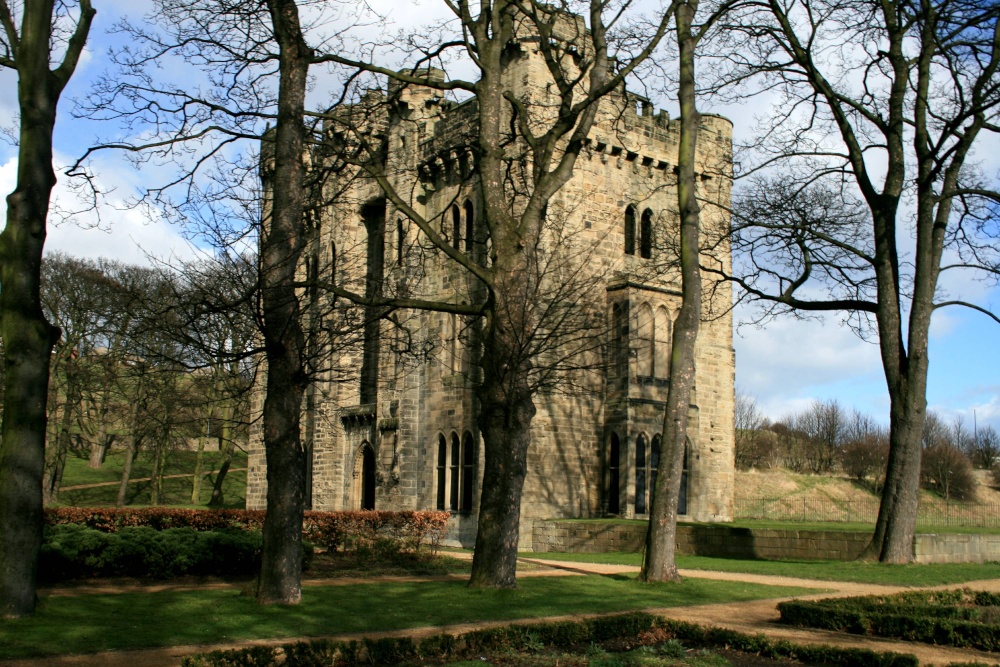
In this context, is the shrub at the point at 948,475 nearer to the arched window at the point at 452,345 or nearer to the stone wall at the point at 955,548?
the stone wall at the point at 955,548

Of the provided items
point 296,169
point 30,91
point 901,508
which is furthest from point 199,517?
point 901,508

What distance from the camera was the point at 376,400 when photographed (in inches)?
1266

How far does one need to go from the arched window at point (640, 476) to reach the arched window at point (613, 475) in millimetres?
539

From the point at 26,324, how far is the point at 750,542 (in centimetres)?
1611

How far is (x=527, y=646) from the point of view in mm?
10023

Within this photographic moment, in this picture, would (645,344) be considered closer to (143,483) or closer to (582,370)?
(582,370)

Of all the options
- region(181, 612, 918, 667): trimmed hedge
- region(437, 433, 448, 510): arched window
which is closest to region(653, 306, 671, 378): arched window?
region(437, 433, 448, 510): arched window

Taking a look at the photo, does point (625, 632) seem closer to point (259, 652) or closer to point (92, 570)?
point (259, 652)

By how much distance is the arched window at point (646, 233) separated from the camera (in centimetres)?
2955

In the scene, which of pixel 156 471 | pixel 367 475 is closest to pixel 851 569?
pixel 367 475

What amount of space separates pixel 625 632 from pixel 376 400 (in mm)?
22011

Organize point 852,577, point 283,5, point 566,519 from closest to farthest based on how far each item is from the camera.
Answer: point 283,5
point 852,577
point 566,519

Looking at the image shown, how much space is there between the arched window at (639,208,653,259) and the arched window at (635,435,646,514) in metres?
6.05

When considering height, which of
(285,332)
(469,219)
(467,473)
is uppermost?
(469,219)
